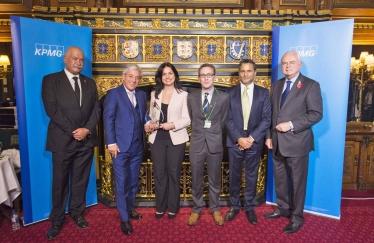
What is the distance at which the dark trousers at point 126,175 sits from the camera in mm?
2861

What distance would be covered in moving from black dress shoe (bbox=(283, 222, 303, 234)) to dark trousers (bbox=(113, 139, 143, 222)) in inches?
65.6

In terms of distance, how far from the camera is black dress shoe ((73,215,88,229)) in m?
3.00

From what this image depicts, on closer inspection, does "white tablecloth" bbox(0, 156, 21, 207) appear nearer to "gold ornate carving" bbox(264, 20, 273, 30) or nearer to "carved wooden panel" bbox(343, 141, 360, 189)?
"gold ornate carving" bbox(264, 20, 273, 30)

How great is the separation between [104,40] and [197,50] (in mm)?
1263

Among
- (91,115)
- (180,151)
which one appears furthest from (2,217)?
(180,151)

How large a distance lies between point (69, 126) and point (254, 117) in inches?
74.8

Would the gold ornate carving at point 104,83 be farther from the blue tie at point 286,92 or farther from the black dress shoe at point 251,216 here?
the black dress shoe at point 251,216

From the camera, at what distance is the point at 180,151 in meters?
3.00

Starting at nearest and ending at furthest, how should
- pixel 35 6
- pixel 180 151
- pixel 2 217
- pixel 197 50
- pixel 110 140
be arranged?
pixel 110 140, pixel 180 151, pixel 2 217, pixel 35 6, pixel 197 50

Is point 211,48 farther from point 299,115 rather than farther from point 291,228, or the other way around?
point 291,228

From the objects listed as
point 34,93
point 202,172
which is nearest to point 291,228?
point 202,172

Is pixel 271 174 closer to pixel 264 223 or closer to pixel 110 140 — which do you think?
pixel 264 223

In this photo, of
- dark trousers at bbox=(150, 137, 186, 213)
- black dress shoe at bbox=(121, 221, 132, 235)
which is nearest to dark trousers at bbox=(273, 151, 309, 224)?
dark trousers at bbox=(150, 137, 186, 213)

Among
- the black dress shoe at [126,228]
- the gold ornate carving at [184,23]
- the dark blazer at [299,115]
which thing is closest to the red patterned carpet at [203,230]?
the black dress shoe at [126,228]
